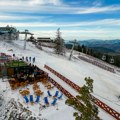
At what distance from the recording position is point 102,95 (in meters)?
36.2

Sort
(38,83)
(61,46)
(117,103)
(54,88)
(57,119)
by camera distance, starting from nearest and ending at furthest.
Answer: (57,119)
(117,103)
(54,88)
(38,83)
(61,46)

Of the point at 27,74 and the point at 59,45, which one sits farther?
the point at 59,45

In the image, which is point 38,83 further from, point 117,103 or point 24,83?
point 117,103

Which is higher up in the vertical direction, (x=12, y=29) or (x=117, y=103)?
(x=12, y=29)

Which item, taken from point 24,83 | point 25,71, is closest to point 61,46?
point 25,71

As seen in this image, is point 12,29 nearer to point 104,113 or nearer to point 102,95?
point 102,95

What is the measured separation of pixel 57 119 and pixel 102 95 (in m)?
11.8

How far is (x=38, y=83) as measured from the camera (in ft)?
125

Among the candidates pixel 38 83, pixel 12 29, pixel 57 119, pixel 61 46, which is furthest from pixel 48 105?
pixel 12 29

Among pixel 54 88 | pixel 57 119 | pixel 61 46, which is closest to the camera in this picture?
pixel 57 119

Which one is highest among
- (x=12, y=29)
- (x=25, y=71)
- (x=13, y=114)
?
(x=12, y=29)

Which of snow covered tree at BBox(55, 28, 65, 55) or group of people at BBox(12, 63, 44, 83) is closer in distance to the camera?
group of people at BBox(12, 63, 44, 83)

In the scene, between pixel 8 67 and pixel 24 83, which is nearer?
pixel 24 83

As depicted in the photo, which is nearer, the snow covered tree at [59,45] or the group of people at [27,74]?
the group of people at [27,74]
